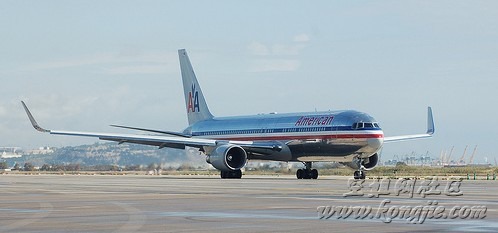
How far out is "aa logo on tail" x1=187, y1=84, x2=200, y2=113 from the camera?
228ft

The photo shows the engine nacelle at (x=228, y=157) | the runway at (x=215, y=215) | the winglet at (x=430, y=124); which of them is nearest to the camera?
the runway at (x=215, y=215)

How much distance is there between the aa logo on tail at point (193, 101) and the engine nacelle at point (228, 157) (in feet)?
39.1

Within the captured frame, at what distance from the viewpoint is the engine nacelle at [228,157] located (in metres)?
56.2

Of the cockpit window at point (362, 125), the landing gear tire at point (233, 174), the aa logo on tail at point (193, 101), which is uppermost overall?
the aa logo on tail at point (193, 101)

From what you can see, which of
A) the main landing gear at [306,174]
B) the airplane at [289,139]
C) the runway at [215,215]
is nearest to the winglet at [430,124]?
the airplane at [289,139]

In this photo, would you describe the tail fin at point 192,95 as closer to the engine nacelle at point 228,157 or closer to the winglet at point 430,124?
the engine nacelle at point 228,157

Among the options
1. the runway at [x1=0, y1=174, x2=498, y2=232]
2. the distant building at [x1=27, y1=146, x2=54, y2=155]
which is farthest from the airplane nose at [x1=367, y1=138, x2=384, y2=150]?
the distant building at [x1=27, y1=146, x2=54, y2=155]

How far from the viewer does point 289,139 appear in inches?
2244

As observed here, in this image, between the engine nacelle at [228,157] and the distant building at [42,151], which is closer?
the engine nacelle at [228,157]

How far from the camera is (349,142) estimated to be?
5306 centimetres

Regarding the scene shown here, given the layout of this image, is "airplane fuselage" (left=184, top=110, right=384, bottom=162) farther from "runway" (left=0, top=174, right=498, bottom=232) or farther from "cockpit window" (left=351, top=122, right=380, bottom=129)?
"runway" (left=0, top=174, right=498, bottom=232)

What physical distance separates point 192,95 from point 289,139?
14949 mm

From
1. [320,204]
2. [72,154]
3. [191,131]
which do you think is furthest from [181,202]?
[72,154]

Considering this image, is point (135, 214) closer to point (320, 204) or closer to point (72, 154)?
point (320, 204)
